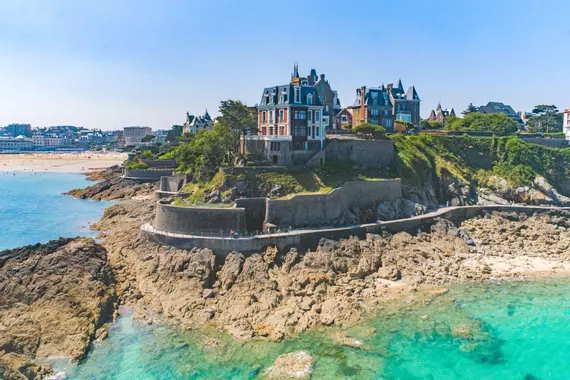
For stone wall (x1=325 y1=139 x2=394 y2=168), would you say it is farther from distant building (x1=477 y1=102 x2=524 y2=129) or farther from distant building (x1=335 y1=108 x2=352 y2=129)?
distant building (x1=477 y1=102 x2=524 y2=129)

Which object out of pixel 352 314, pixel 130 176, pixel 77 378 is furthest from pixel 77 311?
pixel 130 176

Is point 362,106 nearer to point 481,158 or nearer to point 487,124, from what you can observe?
point 481,158

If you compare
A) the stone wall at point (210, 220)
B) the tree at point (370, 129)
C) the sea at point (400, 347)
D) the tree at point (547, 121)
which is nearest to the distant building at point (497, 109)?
the tree at point (547, 121)

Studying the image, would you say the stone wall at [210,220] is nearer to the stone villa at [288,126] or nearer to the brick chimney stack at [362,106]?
the stone villa at [288,126]

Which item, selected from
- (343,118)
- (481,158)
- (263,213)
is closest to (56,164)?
(343,118)

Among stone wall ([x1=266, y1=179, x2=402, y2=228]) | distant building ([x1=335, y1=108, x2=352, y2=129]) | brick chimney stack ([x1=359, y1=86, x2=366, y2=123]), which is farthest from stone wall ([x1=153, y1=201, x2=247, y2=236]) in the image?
distant building ([x1=335, y1=108, x2=352, y2=129])

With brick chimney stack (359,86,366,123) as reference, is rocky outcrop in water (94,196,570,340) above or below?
below
